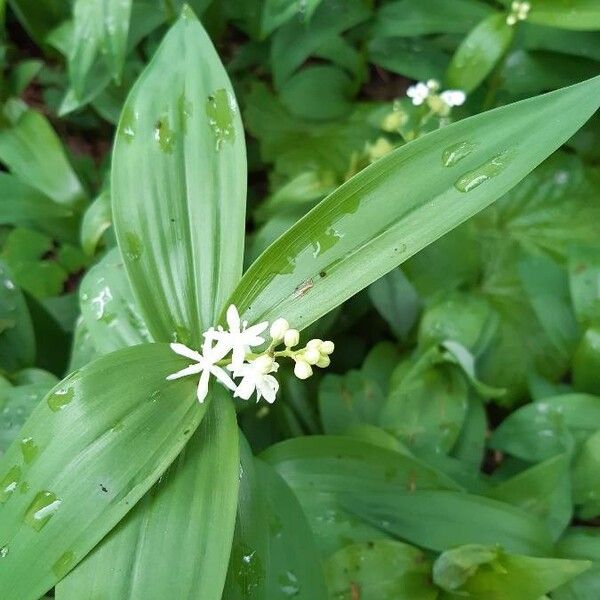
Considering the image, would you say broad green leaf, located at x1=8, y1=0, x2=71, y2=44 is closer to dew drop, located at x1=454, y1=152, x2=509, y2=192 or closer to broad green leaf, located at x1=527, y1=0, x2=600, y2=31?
broad green leaf, located at x1=527, y1=0, x2=600, y2=31

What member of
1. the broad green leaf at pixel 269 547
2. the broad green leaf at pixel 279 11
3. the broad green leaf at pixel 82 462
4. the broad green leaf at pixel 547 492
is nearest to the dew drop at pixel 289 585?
the broad green leaf at pixel 269 547

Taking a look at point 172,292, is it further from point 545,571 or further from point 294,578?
point 545,571

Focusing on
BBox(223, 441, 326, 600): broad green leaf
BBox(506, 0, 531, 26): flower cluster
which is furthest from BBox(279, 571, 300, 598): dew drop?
BBox(506, 0, 531, 26): flower cluster

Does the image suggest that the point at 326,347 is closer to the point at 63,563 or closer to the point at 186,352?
the point at 186,352

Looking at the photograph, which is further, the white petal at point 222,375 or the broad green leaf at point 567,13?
the broad green leaf at point 567,13

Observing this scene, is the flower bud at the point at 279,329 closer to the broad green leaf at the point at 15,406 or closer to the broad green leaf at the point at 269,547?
the broad green leaf at the point at 269,547
